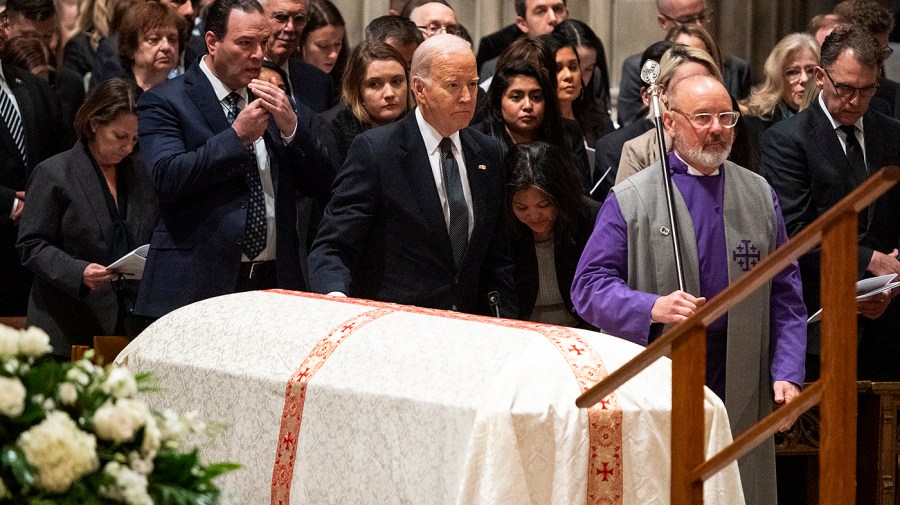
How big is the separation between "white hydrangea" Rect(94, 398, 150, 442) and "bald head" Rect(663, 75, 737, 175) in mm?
2648

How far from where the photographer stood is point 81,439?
2.60 m

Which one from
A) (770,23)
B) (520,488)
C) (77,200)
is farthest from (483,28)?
(520,488)

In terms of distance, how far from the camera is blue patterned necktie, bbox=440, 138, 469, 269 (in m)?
5.11

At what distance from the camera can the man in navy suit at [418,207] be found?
504 cm

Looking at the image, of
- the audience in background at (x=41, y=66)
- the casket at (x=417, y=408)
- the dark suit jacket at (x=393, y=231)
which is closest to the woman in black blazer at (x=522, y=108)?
the dark suit jacket at (x=393, y=231)

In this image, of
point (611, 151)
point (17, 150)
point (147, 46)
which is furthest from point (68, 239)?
point (611, 151)

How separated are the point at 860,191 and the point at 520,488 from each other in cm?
124

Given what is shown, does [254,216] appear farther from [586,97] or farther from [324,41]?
[586,97]

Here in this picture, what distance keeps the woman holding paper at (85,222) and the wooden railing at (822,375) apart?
324cm

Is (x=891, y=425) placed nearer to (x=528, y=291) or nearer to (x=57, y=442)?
(x=528, y=291)

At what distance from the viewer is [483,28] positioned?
32.6 feet

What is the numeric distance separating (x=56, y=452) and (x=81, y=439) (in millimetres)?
49

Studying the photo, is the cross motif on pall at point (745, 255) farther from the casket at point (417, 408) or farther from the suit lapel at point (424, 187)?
the suit lapel at point (424, 187)

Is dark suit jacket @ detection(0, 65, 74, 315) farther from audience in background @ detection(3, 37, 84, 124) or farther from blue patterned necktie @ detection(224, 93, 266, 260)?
blue patterned necktie @ detection(224, 93, 266, 260)
